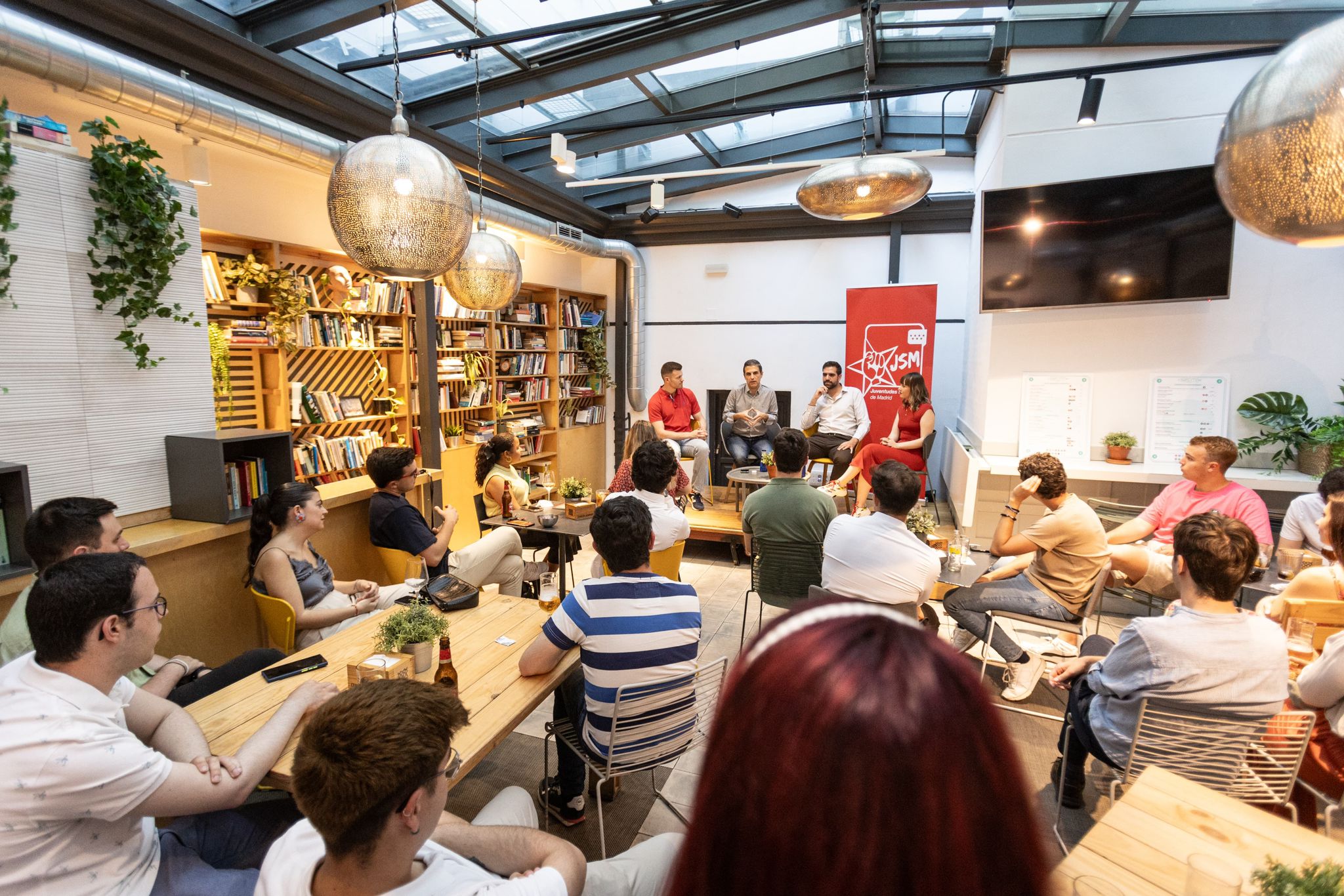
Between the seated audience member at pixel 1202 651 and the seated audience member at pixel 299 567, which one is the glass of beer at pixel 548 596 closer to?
the seated audience member at pixel 299 567

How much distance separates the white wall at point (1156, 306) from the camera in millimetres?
4793

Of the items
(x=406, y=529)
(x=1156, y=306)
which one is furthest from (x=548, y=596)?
(x=1156, y=306)

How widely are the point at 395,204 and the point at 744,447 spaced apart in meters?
5.69

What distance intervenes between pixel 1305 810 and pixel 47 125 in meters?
5.69

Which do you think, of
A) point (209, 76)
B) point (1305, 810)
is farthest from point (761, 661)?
point (209, 76)

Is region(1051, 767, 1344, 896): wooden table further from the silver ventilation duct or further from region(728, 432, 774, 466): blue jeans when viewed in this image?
region(728, 432, 774, 466): blue jeans

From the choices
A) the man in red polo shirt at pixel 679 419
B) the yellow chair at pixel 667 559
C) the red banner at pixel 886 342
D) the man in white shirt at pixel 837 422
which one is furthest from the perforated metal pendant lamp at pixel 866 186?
the red banner at pixel 886 342

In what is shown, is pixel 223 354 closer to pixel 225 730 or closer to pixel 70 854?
pixel 225 730

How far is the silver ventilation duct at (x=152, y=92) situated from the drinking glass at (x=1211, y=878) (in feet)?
15.7

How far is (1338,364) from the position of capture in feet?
15.7

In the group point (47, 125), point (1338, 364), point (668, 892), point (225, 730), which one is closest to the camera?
point (668, 892)

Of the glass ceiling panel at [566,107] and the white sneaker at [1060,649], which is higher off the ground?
the glass ceiling panel at [566,107]

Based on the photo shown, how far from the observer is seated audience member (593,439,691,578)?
11.9 feet

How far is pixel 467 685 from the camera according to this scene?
210cm
